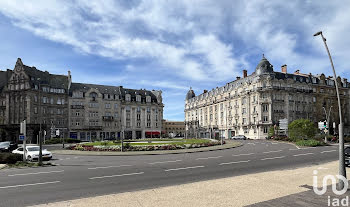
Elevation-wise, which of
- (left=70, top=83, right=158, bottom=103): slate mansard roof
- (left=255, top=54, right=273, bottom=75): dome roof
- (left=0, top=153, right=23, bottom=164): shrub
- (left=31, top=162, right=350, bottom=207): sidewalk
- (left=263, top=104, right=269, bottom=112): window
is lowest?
(left=0, top=153, right=23, bottom=164): shrub

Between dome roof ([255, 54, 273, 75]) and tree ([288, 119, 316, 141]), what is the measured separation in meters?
28.7

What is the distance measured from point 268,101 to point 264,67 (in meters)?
10.3

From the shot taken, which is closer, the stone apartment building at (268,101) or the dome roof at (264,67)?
the stone apartment building at (268,101)

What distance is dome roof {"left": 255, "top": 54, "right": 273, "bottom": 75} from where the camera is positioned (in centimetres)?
7012

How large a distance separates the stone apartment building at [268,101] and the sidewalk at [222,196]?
55.2 meters

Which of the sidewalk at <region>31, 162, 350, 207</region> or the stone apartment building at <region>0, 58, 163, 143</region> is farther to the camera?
the stone apartment building at <region>0, 58, 163, 143</region>

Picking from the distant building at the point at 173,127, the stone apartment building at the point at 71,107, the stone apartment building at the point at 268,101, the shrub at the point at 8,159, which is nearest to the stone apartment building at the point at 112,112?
the stone apartment building at the point at 71,107

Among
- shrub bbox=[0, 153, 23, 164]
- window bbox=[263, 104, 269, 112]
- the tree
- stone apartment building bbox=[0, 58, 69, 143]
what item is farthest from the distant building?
shrub bbox=[0, 153, 23, 164]

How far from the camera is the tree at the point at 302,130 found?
1702 inches

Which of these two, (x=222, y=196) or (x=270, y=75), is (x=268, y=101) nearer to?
(x=270, y=75)

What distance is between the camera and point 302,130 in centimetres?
4325

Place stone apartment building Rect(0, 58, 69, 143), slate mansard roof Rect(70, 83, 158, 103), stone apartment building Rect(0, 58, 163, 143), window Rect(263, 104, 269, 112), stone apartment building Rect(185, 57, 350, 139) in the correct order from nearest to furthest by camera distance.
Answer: stone apartment building Rect(0, 58, 69, 143), stone apartment building Rect(0, 58, 163, 143), window Rect(263, 104, 269, 112), stone apartment building Rect(185, 57, 350, 139), slate mansard roof Rect(70, 83, 158, 103)

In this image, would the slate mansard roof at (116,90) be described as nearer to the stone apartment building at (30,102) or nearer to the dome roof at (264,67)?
the stone apartment building at (30,102)
